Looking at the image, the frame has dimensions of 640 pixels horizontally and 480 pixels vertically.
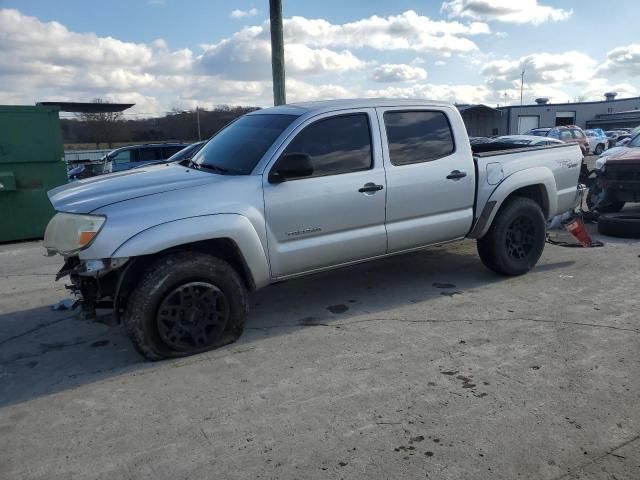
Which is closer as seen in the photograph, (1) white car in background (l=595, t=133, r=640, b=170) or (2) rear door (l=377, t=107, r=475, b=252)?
(2) rear door (l=377, t=107, r=475, b=252)

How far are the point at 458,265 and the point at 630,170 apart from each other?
4.10m

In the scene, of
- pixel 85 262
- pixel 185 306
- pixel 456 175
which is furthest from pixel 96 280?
pixel 456 175

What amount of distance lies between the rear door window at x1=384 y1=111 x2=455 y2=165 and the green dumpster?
6906 mm

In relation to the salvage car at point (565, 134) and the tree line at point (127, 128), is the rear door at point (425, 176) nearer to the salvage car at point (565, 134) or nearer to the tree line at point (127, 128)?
the tree line at point (127, 128)

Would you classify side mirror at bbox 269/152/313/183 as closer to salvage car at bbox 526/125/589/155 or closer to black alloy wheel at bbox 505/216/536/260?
black alloy wheel at bbox 505/216/536/260

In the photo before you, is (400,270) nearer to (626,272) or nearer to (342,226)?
(342,226)

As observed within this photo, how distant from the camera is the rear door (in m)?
4.85

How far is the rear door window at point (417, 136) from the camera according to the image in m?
4.89

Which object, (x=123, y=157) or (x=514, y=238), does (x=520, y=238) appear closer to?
(x=514, y=238)

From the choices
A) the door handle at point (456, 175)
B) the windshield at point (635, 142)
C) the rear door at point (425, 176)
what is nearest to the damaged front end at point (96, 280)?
the rear door at point (425, 176)

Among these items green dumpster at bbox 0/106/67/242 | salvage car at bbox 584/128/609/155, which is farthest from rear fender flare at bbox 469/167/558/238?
salvage car at bbox 584/128/609/155

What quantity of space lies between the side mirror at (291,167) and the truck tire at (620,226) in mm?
5735

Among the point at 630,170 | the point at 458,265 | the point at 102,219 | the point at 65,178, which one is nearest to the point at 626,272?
the point at 458,265

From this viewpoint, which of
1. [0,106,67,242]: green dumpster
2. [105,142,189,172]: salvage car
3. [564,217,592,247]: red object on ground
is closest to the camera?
[564,217,592,247]: red object on ground
